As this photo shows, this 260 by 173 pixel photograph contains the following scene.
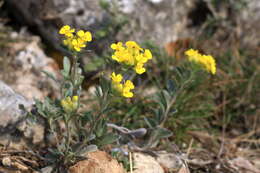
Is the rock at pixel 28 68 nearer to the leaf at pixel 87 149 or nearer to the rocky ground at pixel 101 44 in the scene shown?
the rocky ground at pixel 101 44

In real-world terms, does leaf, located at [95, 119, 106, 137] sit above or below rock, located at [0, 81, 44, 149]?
above

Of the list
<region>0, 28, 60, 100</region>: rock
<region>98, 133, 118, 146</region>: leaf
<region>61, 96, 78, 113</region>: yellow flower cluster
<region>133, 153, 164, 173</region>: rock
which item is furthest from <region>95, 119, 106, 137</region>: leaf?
<region>0, 28, 60, 100</region>: rock

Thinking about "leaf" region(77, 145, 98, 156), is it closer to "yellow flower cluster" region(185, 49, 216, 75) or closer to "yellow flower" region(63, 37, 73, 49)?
"yellow flower" region(63, 37, 73, 49)

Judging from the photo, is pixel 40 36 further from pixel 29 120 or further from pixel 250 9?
pixel 250 9

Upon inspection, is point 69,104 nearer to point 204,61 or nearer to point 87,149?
point 87,149

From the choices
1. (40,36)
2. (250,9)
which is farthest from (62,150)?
(250,9)

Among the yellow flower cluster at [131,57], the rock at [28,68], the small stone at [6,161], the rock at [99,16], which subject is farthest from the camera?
the rock at [99,16]

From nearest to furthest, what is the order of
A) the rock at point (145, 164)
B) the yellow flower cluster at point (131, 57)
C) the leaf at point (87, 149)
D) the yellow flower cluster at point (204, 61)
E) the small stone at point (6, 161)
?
the yellow flower cluster at point (131, 57) → the leaf at point (87, 149) → the small stone at point (6, 161) → the rock at point (145, 164) → the yellow flower cluster at point (204, 61)

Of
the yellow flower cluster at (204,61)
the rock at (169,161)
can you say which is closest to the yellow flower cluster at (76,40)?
the yellow flower cluster at (204,61)
